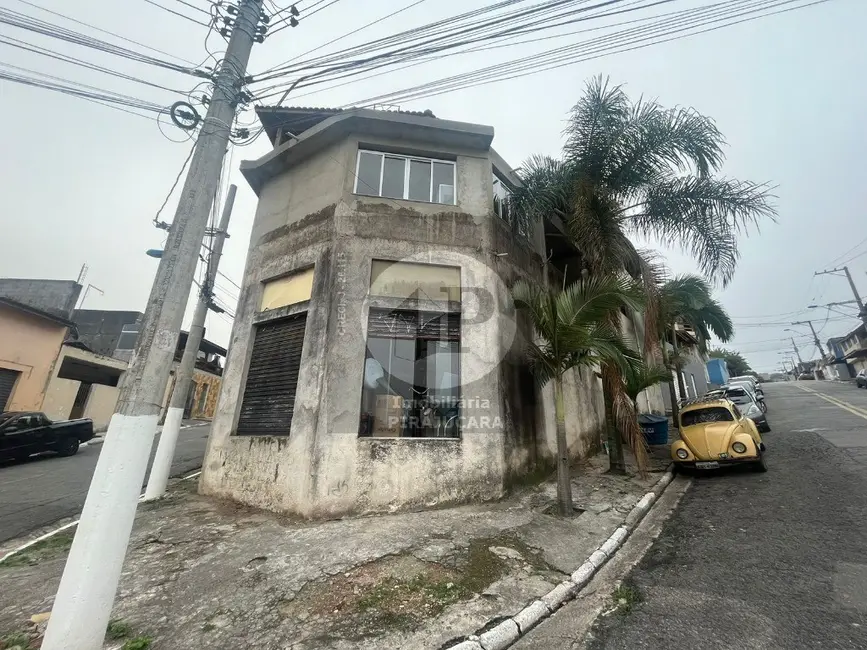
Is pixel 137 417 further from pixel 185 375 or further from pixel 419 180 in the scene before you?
pixel 419 180

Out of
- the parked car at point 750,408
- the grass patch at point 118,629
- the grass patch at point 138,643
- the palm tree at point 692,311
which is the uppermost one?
the palm tree at point 692,311

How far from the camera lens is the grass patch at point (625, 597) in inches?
140

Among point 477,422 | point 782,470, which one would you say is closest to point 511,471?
point 477,422

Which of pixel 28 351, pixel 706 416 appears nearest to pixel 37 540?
pixel 706 416

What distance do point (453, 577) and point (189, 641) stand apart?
253 cm

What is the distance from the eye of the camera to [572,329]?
21.4 ft

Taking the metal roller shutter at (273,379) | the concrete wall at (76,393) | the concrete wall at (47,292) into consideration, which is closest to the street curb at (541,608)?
the metal roller shutter at (273,379)

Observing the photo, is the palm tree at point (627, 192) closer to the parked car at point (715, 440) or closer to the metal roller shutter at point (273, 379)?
the parked car at point (715, 440)

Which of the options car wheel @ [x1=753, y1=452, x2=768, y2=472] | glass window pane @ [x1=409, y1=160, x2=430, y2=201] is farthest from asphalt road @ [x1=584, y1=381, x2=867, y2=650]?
glass window pane @ [x1=409, y1=160, x2=430, y2=201]

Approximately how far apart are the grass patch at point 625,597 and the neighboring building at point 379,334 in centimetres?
285

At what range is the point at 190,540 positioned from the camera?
5.36m

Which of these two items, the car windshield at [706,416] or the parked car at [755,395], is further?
the parked car at [755,395]

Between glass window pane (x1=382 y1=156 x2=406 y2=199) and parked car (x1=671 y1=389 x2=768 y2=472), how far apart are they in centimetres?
859

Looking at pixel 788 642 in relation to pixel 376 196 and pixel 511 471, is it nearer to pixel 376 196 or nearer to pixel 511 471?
pixel 511 471
